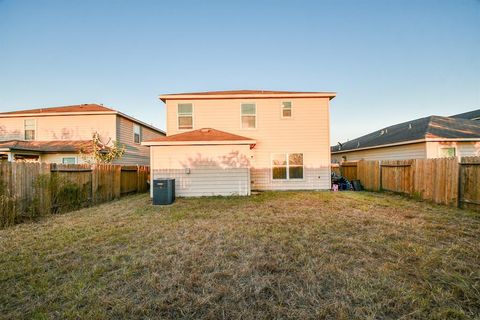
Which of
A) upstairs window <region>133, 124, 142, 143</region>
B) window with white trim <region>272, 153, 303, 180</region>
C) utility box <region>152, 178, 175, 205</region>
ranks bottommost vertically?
utility box <region>152, 178, 175, 205</region>

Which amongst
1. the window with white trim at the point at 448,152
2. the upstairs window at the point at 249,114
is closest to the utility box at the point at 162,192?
the upstairs window at the point at 249,114

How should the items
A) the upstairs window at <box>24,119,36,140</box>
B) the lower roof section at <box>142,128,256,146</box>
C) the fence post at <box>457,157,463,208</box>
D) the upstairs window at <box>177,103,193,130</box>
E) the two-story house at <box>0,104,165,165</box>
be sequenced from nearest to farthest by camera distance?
the fence post at <box>457,157,463,208</box>, the lower roof section at <box>142,128,256,146</box>, the upstairs window at <box>177,103,193,130</box>, the two-story house at <box>0,104,165,165</box>, the upstairs window at <box>24,119,36,140</box>

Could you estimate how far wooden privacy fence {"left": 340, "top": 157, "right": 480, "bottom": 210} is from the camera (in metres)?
6.82

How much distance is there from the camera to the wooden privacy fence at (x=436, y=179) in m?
6.82

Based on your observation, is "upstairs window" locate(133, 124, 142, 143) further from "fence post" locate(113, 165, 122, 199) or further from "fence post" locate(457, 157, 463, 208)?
"fence post" locate(457, 157, 463, 208)

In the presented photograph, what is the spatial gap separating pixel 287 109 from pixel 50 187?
1151 cm

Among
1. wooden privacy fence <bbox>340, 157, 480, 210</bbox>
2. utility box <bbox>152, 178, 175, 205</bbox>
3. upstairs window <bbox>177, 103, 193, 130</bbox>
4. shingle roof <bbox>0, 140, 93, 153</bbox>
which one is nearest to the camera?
wooden privacy fence <bbox>340, 157, 480, 210</bbox>

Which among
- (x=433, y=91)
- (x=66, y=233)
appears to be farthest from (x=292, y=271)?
(x=433, y=91)

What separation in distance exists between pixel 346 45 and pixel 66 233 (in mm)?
15444

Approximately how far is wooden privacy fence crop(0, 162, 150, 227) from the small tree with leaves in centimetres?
316

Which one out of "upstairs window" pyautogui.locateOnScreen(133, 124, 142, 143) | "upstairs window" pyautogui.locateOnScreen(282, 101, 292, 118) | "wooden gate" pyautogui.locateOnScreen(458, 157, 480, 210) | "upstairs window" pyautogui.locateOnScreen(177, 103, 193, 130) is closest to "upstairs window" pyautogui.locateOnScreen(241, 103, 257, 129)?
"upstairs window" pyautogui.locateOnScreen(282, 101, 292, 118)

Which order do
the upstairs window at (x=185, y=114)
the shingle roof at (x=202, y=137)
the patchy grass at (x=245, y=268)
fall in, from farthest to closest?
1. the upstairs window at (x=185, y=114)
2. the shingle roof at (x=202, y=137)
3. the patchy grass at (x=245, y=268)

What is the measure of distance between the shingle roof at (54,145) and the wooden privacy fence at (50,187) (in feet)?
16.9

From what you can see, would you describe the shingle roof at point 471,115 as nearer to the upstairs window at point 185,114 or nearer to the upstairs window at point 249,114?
the upstairs window at point 249,114
